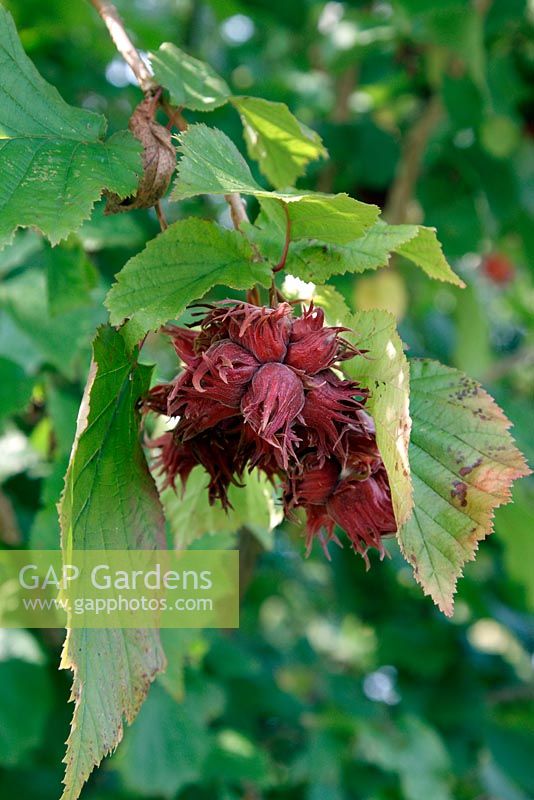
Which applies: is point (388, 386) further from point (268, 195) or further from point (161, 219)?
point (161, 219)

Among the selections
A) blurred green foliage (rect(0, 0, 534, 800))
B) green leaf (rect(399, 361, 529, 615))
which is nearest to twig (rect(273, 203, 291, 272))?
green leaf (rect(399, 361, 529, 615))

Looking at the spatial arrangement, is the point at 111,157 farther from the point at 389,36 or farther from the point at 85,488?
the point at 389,36

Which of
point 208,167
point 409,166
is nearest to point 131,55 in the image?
point 208,167

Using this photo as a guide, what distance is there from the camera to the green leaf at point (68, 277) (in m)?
1.78

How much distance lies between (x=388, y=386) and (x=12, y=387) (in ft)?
4.42

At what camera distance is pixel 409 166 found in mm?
3318

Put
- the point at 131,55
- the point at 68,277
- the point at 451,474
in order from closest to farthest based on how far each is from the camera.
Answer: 1. the point at 451,474
2. the point at 131,55
3. the point at 68,277

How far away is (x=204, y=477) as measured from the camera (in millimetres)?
1301

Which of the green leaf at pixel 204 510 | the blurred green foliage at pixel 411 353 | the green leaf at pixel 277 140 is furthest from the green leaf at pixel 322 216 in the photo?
the blurred green foliage at pixel 411 353

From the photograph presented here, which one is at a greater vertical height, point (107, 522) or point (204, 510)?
point (107, 522)

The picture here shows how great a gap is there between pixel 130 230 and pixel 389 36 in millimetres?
1513

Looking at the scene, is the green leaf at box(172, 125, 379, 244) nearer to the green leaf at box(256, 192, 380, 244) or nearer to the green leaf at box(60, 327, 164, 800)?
the green leaf at box(256, 192, 380, 244)

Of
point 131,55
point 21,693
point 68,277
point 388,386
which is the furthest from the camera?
point 21,693

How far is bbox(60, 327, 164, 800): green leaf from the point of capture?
917 mm
